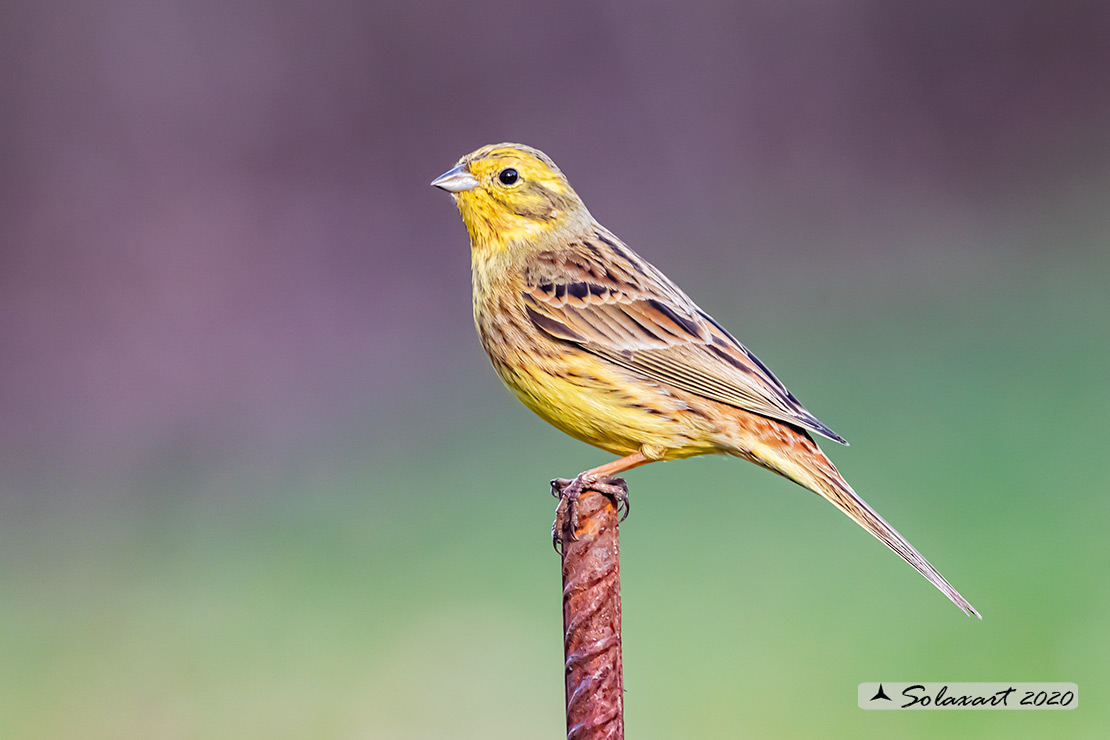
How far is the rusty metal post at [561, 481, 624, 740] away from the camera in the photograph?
2027 mm

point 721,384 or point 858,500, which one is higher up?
point 721,384

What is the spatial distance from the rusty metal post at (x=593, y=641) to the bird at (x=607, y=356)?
324 millimetres

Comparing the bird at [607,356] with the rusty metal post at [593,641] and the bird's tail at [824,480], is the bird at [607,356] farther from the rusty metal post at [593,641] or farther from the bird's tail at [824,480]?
the rusty metal post at [593,641]

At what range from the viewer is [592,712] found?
2023 millimetres

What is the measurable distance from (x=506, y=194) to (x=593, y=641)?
1.22m

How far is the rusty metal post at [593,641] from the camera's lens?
6.65 feet

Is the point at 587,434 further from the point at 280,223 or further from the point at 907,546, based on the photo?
the point at 280,223

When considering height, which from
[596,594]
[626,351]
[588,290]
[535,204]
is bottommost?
[596,594]

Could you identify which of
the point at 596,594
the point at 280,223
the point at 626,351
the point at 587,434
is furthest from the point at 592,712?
the point at 280,223

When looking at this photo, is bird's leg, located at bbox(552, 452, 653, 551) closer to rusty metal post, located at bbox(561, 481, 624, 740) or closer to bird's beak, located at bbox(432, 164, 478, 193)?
rusty metal post, located at bbox(561, 481, 624, 740)

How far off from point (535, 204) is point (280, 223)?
421 cm

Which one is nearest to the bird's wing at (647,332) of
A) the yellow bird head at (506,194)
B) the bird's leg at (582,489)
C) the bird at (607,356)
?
the bird at (607,356)

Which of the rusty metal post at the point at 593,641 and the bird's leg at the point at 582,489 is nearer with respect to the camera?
the rusty metal post at the point at 593,641

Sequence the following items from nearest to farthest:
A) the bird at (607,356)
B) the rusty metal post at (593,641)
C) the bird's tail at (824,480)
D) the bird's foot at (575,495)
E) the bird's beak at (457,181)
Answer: the rusty metal post at (593,641)
the bird's foot at (575,495)
the bird's tail at (824,480)
the bird at (607,356)
the bird's beak at (457,181)
